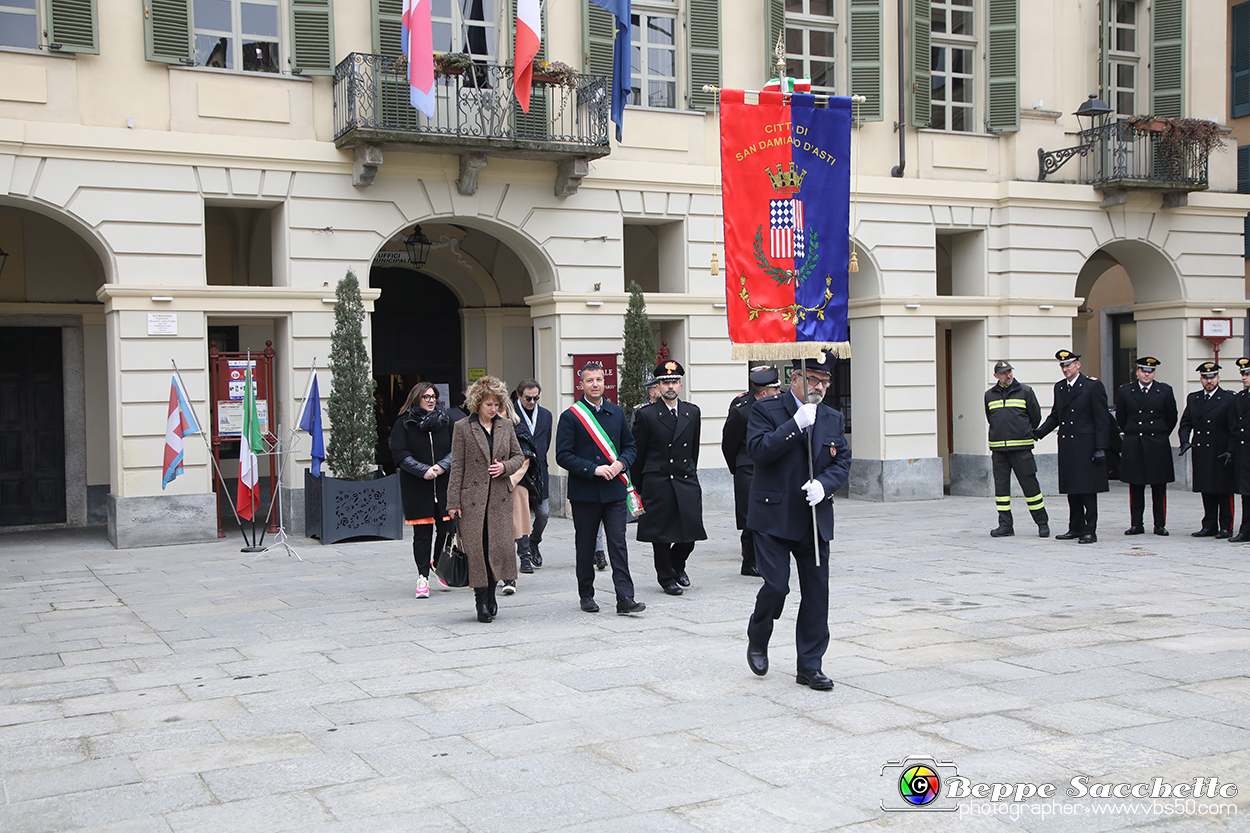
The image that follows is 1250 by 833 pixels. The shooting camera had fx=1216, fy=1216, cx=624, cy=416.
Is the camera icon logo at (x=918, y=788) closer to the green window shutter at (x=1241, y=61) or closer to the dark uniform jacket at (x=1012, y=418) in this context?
the dark uniform jacket at (x=1012, y=418)

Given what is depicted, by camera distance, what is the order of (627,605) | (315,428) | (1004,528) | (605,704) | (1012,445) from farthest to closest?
(315,428), (1004,528), (1012,445), (627,605), (605,704)

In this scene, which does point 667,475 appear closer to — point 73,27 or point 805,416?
point 805,416

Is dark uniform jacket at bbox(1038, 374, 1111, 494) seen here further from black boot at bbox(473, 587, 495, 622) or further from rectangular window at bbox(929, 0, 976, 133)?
black boot at bbox(473, 587, 495, 622)

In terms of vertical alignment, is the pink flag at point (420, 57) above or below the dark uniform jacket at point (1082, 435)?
above

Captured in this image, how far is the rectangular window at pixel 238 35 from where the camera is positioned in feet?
47.5

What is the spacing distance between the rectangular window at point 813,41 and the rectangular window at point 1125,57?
16.4ft

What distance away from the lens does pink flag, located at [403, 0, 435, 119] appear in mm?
14016

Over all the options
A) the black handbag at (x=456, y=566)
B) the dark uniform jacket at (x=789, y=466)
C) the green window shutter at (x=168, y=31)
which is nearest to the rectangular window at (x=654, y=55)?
the green window shutter at (x=168, y=31)

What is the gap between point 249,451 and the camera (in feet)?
43.4

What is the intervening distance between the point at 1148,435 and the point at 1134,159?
7.37 meters

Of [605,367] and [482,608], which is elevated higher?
[605,367]

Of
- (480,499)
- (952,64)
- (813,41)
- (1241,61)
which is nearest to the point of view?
(480,499)

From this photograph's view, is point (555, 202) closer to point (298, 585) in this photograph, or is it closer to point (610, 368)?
point (610, 368)

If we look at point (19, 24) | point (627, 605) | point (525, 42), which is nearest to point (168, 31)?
point (19, 24)
